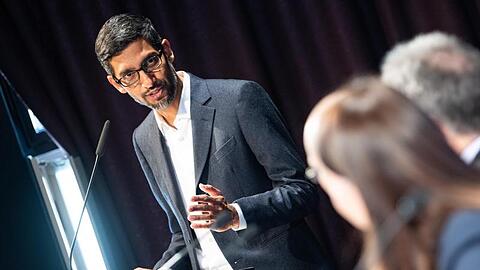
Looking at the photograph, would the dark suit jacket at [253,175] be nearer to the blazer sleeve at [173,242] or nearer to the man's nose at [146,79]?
the blazer sleeve at [173,242]

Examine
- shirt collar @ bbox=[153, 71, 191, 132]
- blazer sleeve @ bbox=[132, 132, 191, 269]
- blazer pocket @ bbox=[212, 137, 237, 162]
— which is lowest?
blazer sleeve @ bbox=[132, 132, 191, 269]

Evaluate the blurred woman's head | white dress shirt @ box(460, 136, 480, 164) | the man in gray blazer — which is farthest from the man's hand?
the blurred woman's head

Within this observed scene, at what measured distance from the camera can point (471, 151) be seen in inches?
73.3

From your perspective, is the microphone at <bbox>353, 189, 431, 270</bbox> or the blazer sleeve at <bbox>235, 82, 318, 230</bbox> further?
the blazer sleeve at <bbox>235, 82, 318, 230</bbox>

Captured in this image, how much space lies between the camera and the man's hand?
2.41m

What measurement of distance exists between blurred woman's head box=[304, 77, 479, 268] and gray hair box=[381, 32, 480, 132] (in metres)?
0.43

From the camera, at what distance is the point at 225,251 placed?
9.00 ft

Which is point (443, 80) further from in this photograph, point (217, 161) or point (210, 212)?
point (217, 161)

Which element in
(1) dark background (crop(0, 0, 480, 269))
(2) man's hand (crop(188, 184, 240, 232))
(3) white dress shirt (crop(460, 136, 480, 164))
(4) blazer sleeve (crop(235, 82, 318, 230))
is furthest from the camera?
(1) dark background (crop(0, 0, 480, 269))

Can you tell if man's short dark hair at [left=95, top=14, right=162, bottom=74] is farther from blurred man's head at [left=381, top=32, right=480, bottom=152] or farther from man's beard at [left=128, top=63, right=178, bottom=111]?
blurred man's head at [left=381, top=32, right=480, bottom=152]

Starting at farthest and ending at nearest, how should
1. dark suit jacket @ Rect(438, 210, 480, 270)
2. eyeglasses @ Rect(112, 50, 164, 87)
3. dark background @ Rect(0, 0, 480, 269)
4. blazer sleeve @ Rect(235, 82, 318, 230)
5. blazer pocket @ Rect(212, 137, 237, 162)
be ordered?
dark background @ Rect(0, 0, 480, 269) → eyeglasses @ Rect(112, 50, 164, 87) → blazer pocket @ Rect(212, 137, 237, 162) → blazer sleeve @ Rect(235, 82, 318, 230) → dark suit jacket @ Rect(438, 210, 480, 270)

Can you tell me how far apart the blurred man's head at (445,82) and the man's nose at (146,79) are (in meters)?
0.98

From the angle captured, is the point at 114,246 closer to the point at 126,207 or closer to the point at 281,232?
the point at 126,207

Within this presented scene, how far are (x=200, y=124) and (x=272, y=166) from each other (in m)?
0.28
